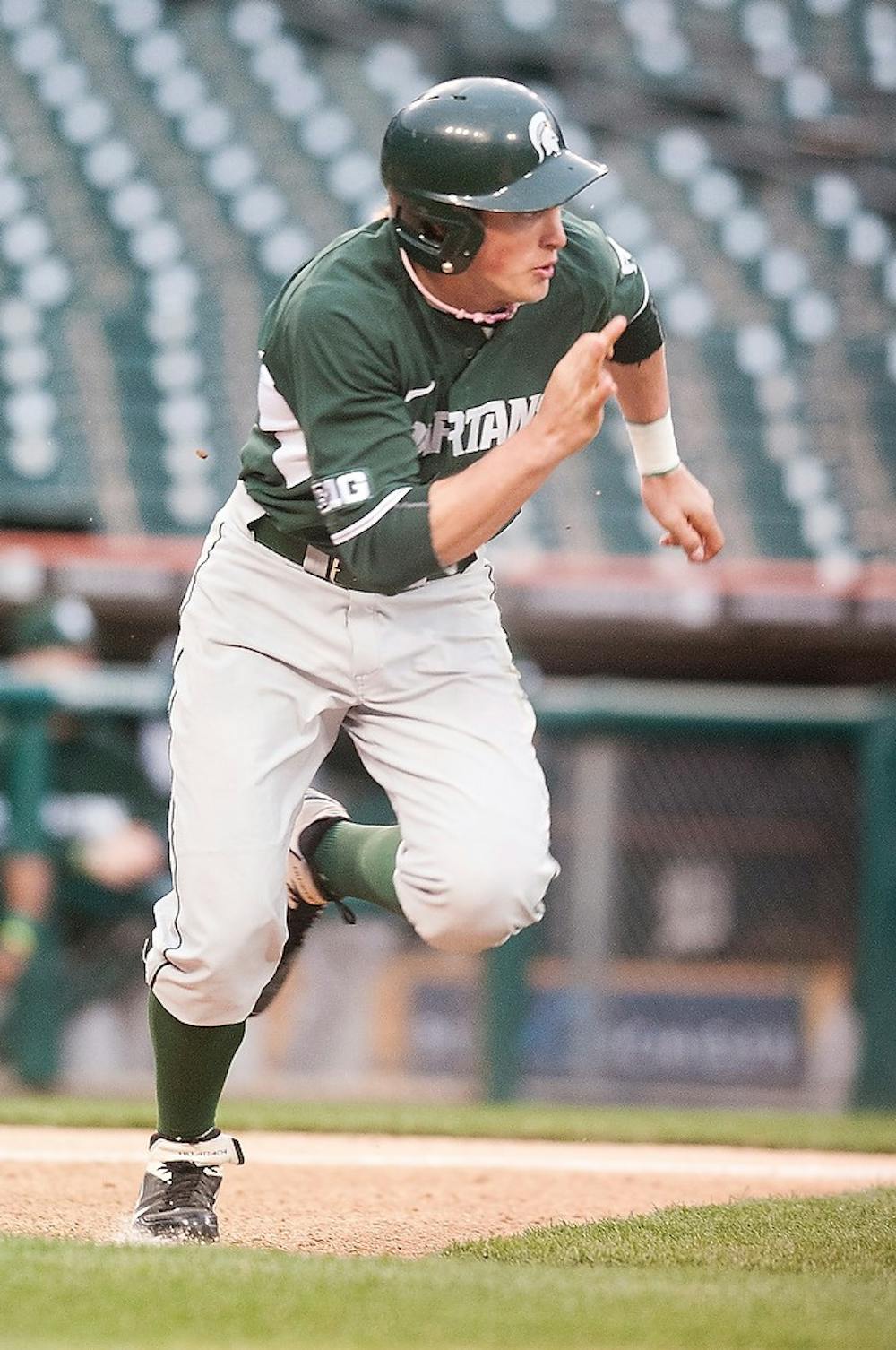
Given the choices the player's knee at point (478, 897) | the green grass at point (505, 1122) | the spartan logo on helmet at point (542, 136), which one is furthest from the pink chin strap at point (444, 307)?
the green grass at point (505, 1122)

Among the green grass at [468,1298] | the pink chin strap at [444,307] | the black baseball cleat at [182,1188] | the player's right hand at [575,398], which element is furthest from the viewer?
the black baseball cleat at [182,1188]

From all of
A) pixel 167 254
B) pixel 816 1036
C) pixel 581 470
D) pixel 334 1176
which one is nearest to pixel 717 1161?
pixel 334 1176

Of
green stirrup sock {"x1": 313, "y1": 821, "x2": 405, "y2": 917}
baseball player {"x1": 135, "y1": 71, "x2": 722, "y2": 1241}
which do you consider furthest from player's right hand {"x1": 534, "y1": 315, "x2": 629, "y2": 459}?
green stirrup sock {"x1": 313, "y1": 821, "x2": 405, "y2": 917}

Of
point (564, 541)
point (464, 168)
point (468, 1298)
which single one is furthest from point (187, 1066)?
point (564, 541)

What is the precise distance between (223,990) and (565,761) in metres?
3.49

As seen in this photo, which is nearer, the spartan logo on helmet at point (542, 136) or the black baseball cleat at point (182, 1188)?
the spartan logo on helmet at point (542, 136)

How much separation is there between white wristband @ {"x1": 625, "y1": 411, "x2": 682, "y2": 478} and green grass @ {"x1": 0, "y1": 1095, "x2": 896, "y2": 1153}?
1.84m

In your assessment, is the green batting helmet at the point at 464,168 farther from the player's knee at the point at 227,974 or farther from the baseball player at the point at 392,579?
the player's knee at the point at 227,974

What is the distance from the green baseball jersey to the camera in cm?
224

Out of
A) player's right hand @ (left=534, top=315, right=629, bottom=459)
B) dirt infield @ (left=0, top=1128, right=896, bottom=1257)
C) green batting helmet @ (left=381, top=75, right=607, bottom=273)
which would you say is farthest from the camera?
dirt infield @ (left=0, top=1128, right=896, bottom=1257)

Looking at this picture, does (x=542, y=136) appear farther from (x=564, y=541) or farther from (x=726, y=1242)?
(x=564, y=541)

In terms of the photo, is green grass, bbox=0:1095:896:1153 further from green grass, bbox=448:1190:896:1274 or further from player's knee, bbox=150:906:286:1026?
player's knee, bbox=150:906:286:1026

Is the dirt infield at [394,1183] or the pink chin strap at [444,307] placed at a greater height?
the pink chin strap at [444,307]

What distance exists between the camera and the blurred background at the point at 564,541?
5602 millimetres
